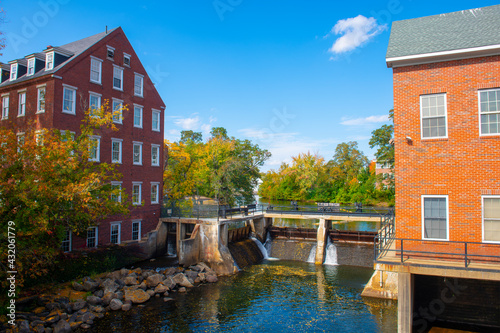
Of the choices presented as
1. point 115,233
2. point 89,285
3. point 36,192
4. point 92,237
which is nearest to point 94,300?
point 89,285

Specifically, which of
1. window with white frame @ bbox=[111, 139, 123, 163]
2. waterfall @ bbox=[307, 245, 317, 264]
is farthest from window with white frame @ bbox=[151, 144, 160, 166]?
waterfall @ bbox=[307, 245, 317, 264]

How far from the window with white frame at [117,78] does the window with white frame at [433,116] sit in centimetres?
2379

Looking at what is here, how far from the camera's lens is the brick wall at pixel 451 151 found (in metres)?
11.8

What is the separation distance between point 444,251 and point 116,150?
24.1 metres

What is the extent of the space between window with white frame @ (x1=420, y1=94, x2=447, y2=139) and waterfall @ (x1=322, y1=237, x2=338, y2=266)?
57.6ft

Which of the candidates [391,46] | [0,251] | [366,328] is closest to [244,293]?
[366,328]

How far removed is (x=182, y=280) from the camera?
21.6 metres

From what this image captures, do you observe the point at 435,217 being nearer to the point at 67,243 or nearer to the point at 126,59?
the point at 67,243

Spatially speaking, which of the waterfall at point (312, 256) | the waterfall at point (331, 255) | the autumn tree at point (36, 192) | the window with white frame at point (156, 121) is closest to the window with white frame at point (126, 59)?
the window with white frame at point (156, 121)

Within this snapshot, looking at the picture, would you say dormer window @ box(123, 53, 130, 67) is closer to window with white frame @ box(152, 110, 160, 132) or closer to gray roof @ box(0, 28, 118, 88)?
gray roof @ box(0, 28, 118, 88)

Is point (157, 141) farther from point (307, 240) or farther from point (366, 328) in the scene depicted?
point (366, 328)

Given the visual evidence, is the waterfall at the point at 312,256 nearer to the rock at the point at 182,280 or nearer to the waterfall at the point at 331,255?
the waterfall at the point at 331,255

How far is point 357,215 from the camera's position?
2869 centimetres

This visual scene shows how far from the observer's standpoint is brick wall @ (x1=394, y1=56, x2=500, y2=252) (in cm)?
1177
